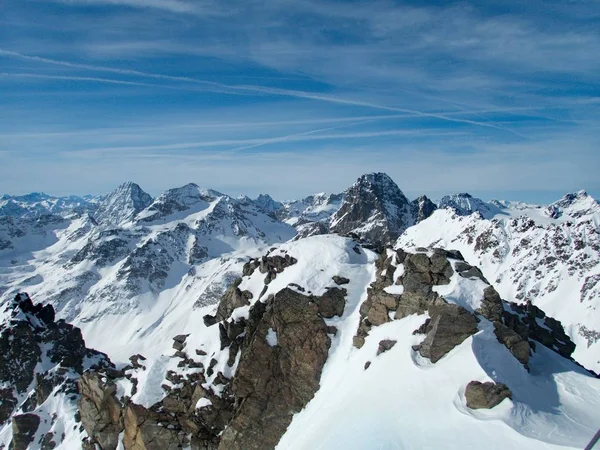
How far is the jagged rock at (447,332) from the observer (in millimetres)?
37625

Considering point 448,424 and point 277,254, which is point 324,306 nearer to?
point 277,254

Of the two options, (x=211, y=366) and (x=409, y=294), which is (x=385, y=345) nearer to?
(x=409, y=294)

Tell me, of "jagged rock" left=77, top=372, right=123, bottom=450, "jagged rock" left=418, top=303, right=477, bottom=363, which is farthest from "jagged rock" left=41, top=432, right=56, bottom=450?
"jagged rock" left=418, top=303, right=477, bottom=363

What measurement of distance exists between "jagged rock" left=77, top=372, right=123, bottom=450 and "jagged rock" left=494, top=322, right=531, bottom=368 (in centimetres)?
4347

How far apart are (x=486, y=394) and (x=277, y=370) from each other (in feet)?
82.4

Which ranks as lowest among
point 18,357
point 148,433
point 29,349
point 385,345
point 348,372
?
point 18,357

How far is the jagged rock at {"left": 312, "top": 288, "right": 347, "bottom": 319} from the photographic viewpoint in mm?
52750

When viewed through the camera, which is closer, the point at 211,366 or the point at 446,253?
the point at 446,253

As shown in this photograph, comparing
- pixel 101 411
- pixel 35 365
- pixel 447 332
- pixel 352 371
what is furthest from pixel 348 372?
pixel 35 365

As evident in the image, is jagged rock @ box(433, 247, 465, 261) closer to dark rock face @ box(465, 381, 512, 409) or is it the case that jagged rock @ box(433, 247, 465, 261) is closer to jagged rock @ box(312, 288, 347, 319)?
jagged rock @ box(312, 288, 347, 319)

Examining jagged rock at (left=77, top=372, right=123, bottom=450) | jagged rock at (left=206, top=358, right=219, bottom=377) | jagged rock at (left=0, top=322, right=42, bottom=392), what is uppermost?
jagged rock at (left=206, top=358, right=219, bottom=377)

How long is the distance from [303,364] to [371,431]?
60.3 ft

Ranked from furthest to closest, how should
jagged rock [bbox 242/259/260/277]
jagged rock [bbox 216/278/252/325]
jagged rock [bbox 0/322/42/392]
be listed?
jagged rock [bbox 0/322/42/392]
jagged rock [bbox 242/259/260/277]
jagged rock [bbox 216/278/252/325]

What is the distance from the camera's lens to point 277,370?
165 feet
